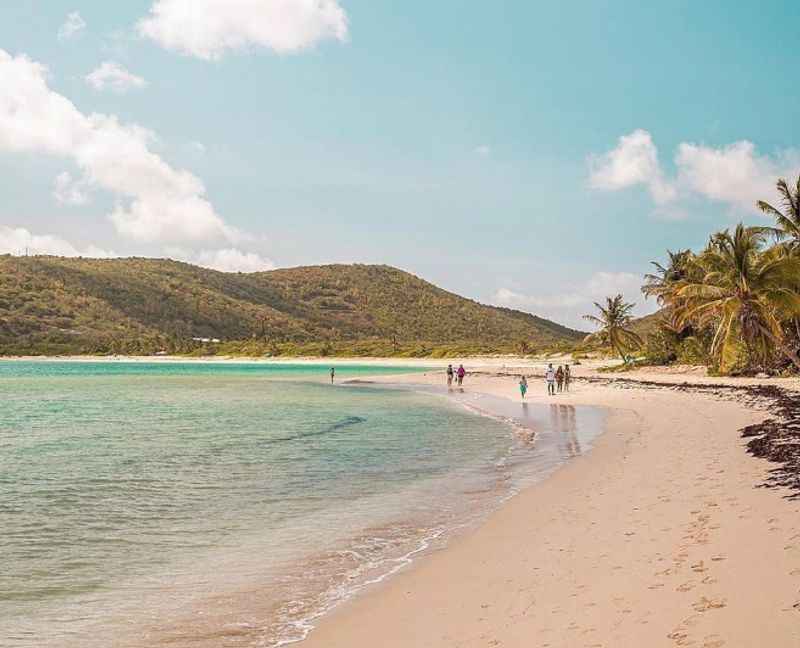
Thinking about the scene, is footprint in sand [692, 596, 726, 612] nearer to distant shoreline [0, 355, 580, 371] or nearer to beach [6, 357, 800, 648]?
beach [6, 357, 800, 648]

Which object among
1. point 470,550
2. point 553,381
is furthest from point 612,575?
point 553,381

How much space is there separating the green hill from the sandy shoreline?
10321cm

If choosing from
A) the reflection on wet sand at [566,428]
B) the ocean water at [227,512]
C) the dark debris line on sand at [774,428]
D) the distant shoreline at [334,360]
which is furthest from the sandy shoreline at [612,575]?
the distant shoreline at [334,360]

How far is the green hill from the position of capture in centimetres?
14412

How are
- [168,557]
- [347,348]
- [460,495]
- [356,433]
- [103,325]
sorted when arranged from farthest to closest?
1. [103,325]
2. [347,348]
3. [356,433]
4. [460,495]
5. [168,557]

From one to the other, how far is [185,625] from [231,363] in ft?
410

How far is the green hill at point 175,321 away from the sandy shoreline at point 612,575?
339ft

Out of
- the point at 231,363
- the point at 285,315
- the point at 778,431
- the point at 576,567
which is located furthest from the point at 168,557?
the point at 285,315

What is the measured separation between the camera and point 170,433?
26.4 m

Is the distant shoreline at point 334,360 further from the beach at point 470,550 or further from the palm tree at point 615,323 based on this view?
the beach at point 470,550

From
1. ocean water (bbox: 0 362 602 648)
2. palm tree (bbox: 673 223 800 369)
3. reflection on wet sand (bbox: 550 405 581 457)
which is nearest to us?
ocean water (bbox: 0 362 602 648)

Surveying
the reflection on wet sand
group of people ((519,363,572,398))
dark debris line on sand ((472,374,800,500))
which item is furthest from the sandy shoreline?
group of people ((519,363,572,398))

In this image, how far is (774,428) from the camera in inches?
760

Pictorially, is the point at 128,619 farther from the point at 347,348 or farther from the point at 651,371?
the point at 347,348
